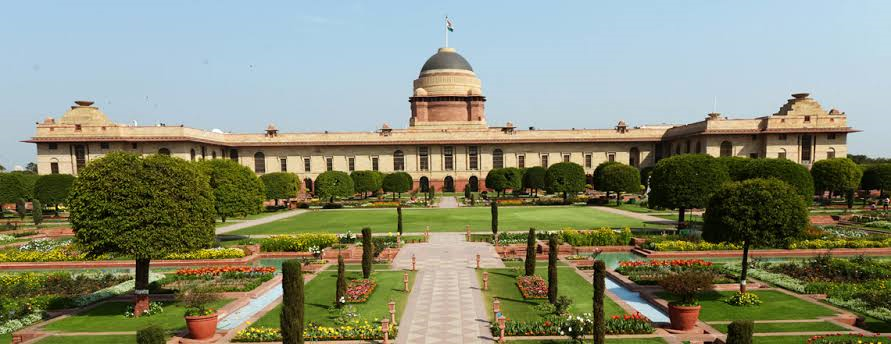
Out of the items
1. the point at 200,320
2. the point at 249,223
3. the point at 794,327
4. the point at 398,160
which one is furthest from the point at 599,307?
the point at 398,160

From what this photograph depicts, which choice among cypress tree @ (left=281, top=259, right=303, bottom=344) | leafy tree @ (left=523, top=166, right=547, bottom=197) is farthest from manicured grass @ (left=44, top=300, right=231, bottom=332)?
leafy tree @ (left=523, top=166, right=547, bottom=197)

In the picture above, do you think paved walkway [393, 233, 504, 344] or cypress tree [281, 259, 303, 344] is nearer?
cypress tree [281, 259, 303, 344]

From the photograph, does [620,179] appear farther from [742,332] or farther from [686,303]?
[742,332]

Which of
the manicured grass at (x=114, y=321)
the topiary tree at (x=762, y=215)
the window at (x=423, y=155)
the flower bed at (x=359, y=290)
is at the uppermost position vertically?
the window at (x=423, y=155)

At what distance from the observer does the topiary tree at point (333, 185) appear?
4781 centimetres

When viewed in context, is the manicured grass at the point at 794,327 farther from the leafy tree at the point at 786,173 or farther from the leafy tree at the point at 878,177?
the leafy tree at the point at 878,177

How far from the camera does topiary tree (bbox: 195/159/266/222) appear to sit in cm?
2473

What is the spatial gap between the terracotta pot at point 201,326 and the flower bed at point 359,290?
13.2ft

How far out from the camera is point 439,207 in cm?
4619

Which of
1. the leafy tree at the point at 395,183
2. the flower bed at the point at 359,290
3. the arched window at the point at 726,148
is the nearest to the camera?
the flower bed at the point at 359,290

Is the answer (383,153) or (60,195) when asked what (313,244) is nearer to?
(60,195)

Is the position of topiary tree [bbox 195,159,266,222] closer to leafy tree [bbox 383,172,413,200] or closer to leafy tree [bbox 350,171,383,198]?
leafy tree [bbox 350,171,383,198]

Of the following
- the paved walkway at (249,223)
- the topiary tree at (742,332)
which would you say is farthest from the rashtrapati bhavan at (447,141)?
the topiary tree at (742,332)

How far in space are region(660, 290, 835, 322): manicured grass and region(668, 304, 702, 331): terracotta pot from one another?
1126 mm
